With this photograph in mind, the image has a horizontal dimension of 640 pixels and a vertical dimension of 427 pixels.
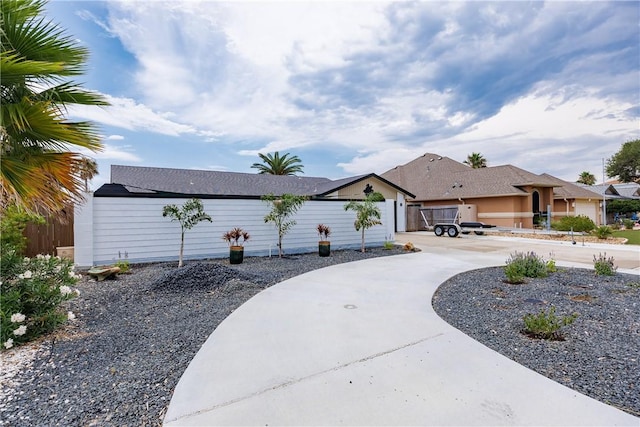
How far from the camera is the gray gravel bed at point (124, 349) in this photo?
212 cm

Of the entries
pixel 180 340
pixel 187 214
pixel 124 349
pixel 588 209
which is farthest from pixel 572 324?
pixel 588 209

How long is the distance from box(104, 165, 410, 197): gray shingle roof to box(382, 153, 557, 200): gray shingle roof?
9118 millimetres

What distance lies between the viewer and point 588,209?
25.0 m

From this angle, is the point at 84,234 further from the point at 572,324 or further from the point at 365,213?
the point at 572,324

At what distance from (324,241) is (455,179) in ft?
59.6

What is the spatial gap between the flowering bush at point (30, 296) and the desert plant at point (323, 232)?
716 centimetres

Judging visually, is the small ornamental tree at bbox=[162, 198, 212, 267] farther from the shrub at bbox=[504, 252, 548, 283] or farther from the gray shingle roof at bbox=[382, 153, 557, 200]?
the gray shingle roof at bbox=[382, 153, 557, 200]

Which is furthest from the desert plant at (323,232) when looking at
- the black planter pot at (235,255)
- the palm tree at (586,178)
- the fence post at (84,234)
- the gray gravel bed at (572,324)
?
the palm tree at (586,178)

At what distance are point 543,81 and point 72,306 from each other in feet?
52.0

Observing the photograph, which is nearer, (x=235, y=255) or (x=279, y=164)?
(x=235, y=255)

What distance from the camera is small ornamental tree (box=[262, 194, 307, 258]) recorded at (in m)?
9.18

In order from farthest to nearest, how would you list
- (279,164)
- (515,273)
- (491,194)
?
(279,164), (491,194), (515,273)

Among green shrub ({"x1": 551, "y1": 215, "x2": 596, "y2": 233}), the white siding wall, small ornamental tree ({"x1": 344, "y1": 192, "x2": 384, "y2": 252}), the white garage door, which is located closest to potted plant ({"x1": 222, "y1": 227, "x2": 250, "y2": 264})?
the white siding wall

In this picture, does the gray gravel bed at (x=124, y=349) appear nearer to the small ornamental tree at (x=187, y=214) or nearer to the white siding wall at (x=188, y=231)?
the white siding wall at (x=188, y=231)
